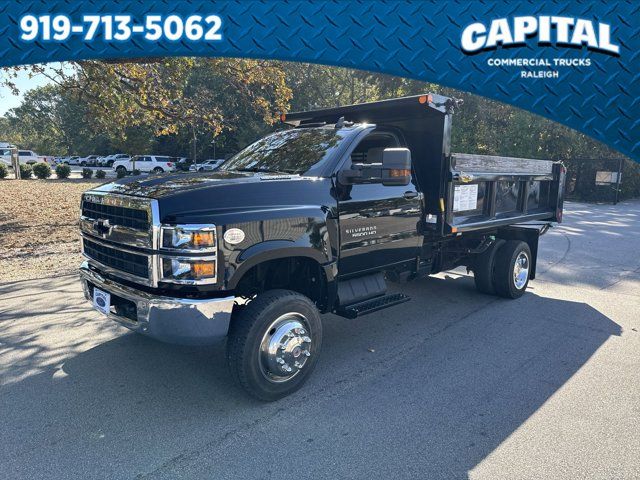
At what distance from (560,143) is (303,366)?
82.3 feet

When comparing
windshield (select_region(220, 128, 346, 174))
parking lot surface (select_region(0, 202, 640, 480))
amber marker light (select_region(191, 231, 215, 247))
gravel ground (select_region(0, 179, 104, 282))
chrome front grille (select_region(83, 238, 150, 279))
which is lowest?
parking lot surface (select_region(0, 202, 640, 480))

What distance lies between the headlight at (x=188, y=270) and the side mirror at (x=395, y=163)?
5.37 feet

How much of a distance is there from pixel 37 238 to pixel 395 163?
8.74 metres

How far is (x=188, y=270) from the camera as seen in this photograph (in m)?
3.22

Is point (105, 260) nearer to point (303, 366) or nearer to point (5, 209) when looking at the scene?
point (303, 366)

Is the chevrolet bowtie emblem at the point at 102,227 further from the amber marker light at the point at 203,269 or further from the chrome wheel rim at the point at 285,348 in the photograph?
the chrome wheel rim at the point at 285,348

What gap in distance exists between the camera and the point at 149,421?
3.31 meters

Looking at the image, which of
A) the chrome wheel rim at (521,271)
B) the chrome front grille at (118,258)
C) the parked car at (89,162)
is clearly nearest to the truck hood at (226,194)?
the chrome front grille at (118,258)

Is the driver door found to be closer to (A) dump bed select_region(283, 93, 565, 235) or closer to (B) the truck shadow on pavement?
(A) dump bed select_region(283, 93, 565, 235)

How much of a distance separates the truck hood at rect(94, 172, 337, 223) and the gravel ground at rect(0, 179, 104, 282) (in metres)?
4.47

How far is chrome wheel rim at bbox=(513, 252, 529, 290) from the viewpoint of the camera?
21.0ft

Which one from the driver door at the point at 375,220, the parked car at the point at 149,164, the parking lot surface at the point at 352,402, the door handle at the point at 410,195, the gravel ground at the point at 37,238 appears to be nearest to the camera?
the parking lot surface at the point at 352,402

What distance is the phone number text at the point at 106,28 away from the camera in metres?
7.03

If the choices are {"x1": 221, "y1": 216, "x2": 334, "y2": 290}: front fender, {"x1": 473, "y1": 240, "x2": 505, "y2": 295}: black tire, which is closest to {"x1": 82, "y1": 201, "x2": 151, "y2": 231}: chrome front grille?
{"x1": 221, "y1": 216, "x2": 334, "y2": 290}: front fender
